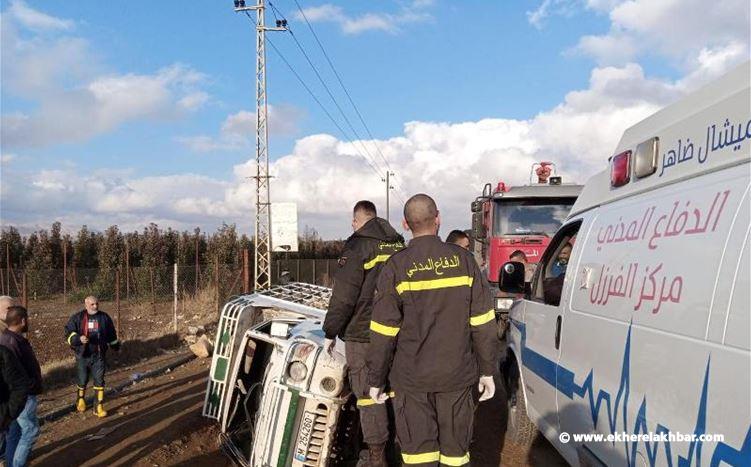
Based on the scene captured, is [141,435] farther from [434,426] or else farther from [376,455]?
[434,426]

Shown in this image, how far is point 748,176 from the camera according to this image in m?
2.31

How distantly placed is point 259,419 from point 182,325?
10.7m

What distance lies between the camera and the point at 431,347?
11.4 ft

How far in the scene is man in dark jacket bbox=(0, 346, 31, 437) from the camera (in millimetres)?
4418

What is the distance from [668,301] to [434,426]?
60.0 inches

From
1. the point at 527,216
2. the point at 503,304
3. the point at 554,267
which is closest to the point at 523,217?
the point at 527,216

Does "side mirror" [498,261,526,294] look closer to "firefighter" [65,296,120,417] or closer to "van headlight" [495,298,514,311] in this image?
"van headlight" [495,298,514,311]

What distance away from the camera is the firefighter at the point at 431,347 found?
137 inches

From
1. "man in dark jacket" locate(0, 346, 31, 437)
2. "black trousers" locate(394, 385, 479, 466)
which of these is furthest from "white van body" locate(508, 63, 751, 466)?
"man in dark jacket" locate(0, 346, 31, 437)

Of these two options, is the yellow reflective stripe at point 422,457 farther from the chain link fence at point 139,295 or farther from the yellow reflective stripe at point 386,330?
the chain link fence at point 139,295

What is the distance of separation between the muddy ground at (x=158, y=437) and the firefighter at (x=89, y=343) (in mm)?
387

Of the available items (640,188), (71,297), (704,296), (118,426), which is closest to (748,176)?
(704,296)

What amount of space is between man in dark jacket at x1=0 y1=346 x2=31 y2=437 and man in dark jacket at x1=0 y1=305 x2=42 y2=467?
11 cm

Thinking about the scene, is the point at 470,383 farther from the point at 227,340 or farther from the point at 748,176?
the point at 227,340
